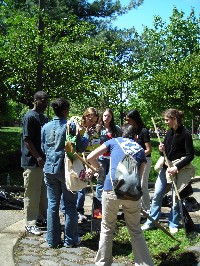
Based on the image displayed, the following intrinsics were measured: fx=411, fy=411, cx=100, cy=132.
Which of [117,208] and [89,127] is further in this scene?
[89,127]

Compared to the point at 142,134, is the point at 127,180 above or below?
below

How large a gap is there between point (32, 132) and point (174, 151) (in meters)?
1.92

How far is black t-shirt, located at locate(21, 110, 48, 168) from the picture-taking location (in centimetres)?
543

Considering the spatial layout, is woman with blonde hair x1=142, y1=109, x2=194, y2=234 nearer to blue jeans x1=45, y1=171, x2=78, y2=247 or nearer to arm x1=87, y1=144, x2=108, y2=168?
blue jeans x1=45, y1=171, x2=78, y2=247

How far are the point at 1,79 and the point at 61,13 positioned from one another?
27.6 feet

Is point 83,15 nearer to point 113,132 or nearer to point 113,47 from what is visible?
point 113,47

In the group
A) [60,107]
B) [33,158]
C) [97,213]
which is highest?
[60,107]

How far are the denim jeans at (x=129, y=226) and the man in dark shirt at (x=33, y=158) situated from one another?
1604 mm

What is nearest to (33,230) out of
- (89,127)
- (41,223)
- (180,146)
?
(41,223)

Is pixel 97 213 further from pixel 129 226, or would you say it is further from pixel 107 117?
pixel 107 117

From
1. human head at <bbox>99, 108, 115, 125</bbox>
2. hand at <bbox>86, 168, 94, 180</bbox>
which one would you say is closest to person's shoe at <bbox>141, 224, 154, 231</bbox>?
hand at <bbox>86, 168, 94, 180</bbox>

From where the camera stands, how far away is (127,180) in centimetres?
381

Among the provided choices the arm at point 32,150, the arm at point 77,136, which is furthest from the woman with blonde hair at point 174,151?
the arm at point 32,150

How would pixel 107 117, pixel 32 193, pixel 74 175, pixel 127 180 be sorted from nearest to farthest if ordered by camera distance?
pixel 127 180
pixel 74 175
pixel 32 193
pixel 107 117
